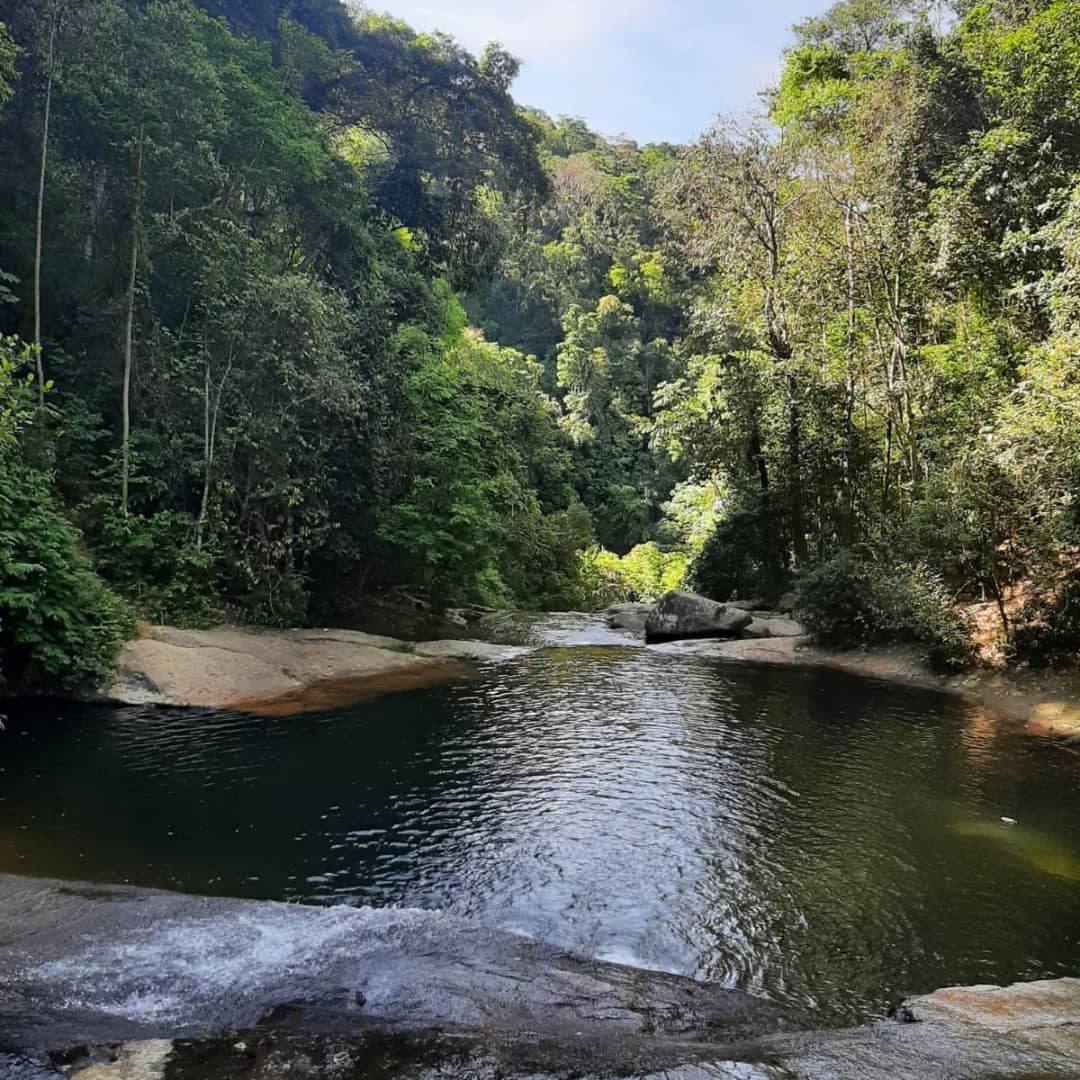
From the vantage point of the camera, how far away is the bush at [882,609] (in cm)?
1573

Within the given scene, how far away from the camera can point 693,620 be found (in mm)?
22016

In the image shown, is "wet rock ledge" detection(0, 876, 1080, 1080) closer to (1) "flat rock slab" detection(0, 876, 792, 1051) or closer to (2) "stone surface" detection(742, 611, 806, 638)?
(1) "flat rock slab" detection(0, 876, 792, 1051)

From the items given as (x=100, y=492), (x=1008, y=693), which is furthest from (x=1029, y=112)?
(x=100, y=492)

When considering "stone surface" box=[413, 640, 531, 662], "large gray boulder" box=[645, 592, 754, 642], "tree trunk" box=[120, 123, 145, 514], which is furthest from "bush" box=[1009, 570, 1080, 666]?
"tree trunk" box=[120, 123, 145, 514]

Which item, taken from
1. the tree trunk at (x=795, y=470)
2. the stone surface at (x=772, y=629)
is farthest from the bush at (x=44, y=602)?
the tree trunk at (x=795, y=470)

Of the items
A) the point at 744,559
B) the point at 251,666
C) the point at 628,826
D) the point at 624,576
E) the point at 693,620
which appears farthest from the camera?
the point at 624,576

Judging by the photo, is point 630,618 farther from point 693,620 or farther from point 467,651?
point 467,651

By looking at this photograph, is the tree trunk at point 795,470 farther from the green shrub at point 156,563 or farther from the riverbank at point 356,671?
the green shrub at point 156,563

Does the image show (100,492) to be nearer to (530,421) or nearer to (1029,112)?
(530,421)

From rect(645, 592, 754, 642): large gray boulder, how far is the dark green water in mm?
8269

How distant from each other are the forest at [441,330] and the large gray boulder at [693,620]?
2.57m

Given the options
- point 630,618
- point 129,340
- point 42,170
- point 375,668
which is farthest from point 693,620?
point 42,170

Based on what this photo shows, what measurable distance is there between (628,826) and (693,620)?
13864 millimetres

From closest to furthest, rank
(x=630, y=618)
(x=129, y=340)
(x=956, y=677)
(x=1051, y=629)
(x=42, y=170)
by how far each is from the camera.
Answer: (x=1051, y=629) < (x=42, y=170) < (x=956, y=677) < (x=129, y=340) < (x=630, y=618)
